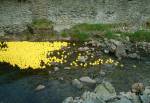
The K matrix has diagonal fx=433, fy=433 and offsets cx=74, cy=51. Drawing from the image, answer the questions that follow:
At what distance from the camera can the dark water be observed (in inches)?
840

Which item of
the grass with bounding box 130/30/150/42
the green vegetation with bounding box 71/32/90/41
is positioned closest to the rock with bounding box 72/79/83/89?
the green vegetation with bounding box 71/32/90/41

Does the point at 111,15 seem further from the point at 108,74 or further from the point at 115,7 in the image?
the point at 108,74

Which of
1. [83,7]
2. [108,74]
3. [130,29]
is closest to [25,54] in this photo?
[108,74]

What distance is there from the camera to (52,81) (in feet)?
77.4

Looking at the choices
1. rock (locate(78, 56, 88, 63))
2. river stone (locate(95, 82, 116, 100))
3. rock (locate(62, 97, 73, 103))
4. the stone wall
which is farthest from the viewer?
the stone wall

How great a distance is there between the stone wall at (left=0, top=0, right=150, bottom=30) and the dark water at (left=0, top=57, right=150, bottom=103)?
7.70 meters

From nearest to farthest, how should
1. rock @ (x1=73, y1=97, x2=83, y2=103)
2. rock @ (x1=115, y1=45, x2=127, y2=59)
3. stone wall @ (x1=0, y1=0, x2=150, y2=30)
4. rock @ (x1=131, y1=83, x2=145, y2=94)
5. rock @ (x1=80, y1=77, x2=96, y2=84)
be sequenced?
rock @ (x1=73, y1=97, x2=83, y2=103) < rock @ (x1=131, y1=83, x2=145, y2=94) < rock @ (x1=80, y1=77, x2=96, y2=84) < rock @ (x1=115, y1=45, x2=127, y2=59) < stone wall @ (x1=0, y1=0, x2=150, y2=30)

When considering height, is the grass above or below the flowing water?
above

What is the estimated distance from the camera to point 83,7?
33281mm

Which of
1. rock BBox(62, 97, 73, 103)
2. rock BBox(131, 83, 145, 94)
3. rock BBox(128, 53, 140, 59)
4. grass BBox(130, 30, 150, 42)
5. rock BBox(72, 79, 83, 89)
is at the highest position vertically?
grass BBox(130, 30, 150, 42)

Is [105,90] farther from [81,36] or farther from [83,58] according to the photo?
[81,36]

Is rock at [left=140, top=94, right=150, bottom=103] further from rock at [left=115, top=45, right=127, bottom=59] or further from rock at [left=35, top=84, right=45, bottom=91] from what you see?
rock at [left=115, top=45, right=127, bottom=59]

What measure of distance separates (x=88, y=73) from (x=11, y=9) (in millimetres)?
10336

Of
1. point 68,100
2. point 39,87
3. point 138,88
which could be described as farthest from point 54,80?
point 138,88
